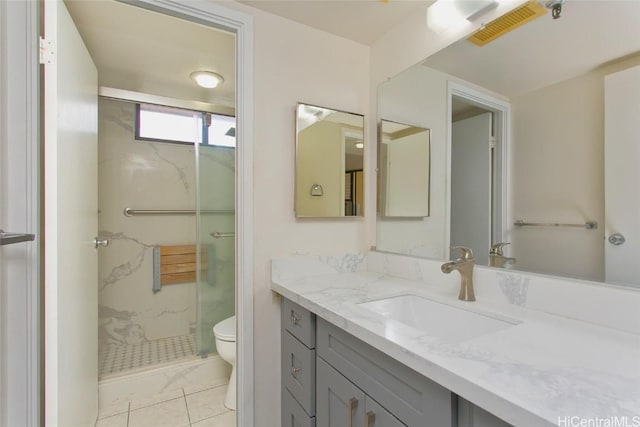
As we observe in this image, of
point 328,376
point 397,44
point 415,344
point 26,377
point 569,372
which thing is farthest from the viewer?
point 397,44

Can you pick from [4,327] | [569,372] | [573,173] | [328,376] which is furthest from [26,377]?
[573,173]

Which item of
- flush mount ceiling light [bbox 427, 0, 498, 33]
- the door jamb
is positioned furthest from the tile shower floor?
flush mount ceiling light [bbox 427, 0, 498, 33]

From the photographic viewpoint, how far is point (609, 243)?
2.77 ft

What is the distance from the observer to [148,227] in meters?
2.48

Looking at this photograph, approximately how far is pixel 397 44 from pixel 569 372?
4.85 ft

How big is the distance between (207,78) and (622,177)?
2.32 m

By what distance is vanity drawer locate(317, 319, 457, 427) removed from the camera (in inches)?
25.0

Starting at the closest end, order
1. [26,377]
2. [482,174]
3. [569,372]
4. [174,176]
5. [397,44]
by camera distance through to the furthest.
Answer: [569,372]
[26,377]
[482,174]
[397,44]
[174,176]

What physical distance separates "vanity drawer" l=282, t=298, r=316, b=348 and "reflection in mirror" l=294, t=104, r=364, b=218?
0.44 m

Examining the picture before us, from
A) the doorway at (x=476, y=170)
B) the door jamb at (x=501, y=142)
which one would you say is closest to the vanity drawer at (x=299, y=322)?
the doorway at (x=476, y=170)

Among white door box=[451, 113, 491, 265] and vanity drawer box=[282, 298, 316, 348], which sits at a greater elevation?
white door box=[451, 113, 491, 265]

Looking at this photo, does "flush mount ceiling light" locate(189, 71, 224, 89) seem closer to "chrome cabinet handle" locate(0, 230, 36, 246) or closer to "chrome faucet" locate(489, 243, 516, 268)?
"chrome cabinet handle" locate(0, 230, 36, 246)

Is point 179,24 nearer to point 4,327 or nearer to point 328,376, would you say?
point 4,327

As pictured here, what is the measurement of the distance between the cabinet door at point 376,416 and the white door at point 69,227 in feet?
3.49
